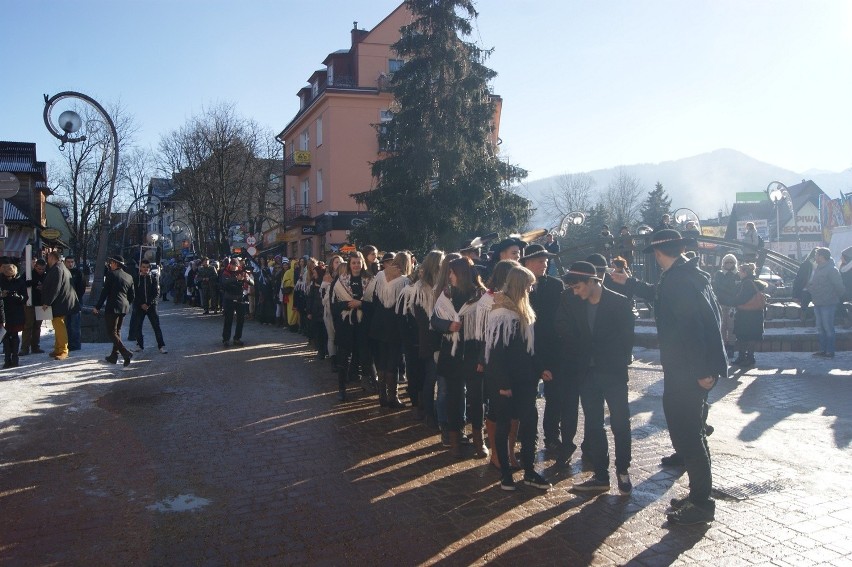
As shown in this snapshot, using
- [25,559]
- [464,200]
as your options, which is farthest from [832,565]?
[464,200]

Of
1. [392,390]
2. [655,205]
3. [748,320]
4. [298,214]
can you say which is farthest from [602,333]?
[655,205]

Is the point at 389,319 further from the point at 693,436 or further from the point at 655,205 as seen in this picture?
the point at 655,205

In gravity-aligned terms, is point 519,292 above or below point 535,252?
below

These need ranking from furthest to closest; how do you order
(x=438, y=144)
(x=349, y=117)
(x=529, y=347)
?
(x=349, y=117) < (x=438, y=144) < (x=529, y=347)

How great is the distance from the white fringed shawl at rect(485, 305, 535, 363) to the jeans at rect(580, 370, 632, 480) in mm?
584

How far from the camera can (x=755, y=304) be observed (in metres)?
11.9

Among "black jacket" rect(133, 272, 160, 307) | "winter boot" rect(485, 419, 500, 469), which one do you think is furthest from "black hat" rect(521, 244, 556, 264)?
"black jacket" rect(133, 272, 160, 307)

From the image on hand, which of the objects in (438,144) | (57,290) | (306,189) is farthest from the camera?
(306,189)

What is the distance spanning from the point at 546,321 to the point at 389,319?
2.97 m

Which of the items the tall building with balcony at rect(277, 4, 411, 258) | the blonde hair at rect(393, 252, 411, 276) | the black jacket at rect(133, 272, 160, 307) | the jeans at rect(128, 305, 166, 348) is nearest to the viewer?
the blonde hair at rect(393, 252, 411, 276)

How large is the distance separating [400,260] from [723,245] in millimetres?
9752

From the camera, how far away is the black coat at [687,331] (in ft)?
16.9

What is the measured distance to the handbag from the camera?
11891 mm

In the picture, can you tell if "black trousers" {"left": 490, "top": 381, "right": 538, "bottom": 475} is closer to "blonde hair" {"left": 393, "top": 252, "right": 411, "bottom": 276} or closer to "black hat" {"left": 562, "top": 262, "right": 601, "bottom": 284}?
"black hat" {"left": 562, "top": 262, "right": 601, "bottom": 284}
